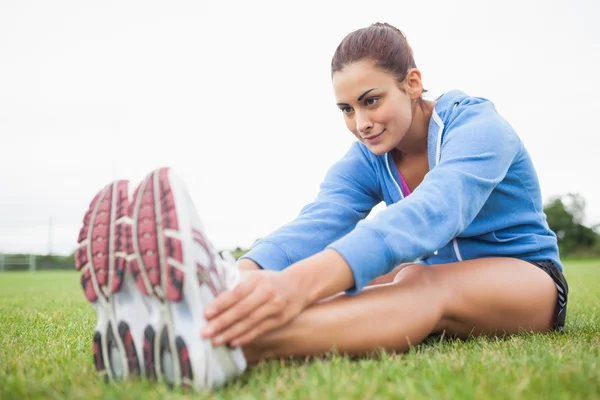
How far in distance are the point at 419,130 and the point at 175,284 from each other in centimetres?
156

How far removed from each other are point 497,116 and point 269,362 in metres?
1.40

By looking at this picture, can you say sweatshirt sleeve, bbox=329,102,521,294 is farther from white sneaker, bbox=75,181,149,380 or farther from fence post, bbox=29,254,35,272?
fence post, bbox=29,254,35,272

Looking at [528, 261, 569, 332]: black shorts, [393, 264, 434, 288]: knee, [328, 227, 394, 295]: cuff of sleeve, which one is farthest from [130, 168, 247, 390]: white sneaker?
[528, 261, 569, 332]: black shorts

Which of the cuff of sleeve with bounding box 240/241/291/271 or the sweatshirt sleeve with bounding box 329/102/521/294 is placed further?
the cuff of sleeve with bounding box 240/241/291/271

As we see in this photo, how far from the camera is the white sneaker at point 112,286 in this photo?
1481 mm

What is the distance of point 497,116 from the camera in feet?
7.27

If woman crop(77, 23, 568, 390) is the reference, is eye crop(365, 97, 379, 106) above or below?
above

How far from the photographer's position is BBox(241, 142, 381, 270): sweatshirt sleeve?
2383 mm

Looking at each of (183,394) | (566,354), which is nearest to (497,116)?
(566,354)

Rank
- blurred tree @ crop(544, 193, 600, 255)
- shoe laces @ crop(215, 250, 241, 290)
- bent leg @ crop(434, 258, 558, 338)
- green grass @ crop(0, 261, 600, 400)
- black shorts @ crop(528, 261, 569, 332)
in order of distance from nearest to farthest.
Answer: green grass @ crop(0, 261, 600, 400) → shoe laces @ crop(215, 250, 241, 290) → bent leg @ crop(434, 258, 558, 338) → black shorts @ crop(528, 261, 569, 332) → blurred tree @ crop(544, 193, 600, 255)

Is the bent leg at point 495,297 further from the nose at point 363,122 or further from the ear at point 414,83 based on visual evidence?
the ear at point 414,83

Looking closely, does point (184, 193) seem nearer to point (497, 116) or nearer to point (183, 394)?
point (183, 394)

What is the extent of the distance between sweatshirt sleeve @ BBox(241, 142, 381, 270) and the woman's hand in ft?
2.78

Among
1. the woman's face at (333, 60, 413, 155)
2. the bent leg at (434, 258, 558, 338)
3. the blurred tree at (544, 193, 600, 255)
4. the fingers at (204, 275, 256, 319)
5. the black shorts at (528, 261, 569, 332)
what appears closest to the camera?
the fingers at (204, 275, 256, 319)
